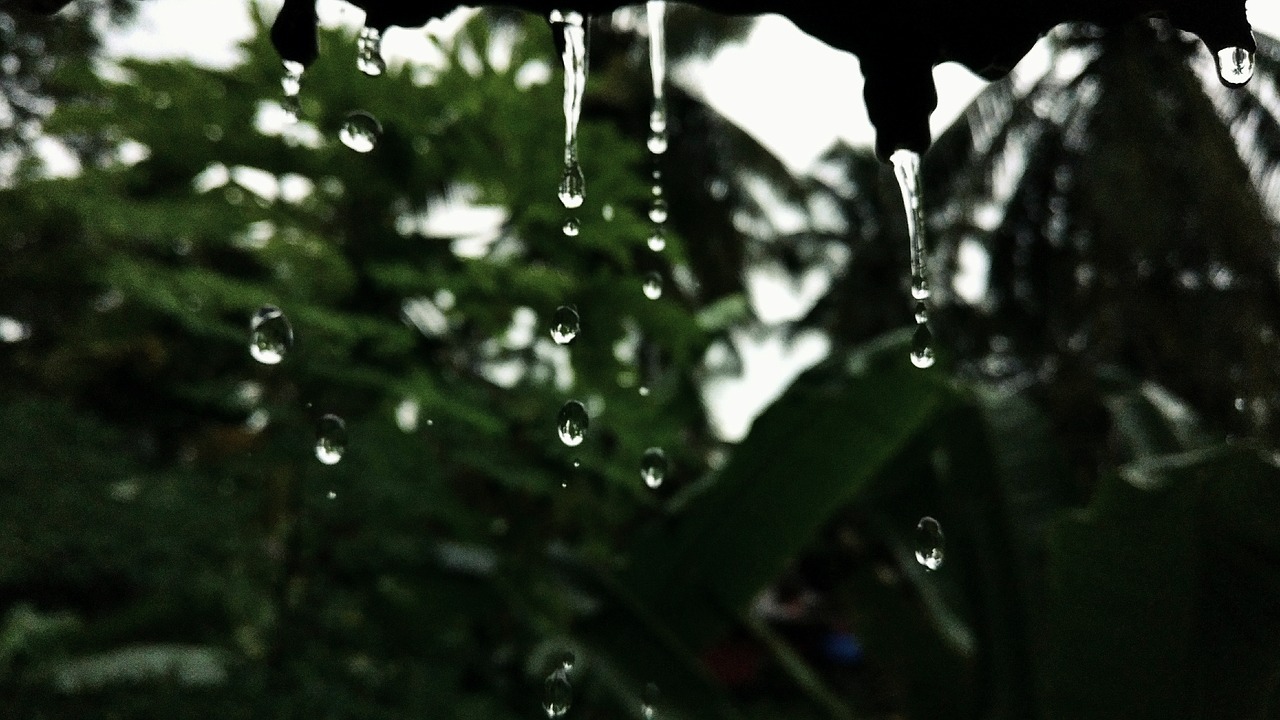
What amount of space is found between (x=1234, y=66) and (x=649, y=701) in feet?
4.48

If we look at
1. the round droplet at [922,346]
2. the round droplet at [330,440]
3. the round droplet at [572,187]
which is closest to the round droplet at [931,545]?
the round droplet at [922,346]

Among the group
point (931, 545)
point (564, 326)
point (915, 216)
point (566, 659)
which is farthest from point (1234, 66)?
point (566, 659)

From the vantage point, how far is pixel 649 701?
1.61 metres

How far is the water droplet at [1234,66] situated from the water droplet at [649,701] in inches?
51.4

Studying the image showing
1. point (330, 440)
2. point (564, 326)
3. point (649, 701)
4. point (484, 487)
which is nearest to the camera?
point (564, 326)

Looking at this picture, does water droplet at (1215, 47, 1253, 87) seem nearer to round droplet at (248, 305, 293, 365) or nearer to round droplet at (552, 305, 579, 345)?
round droplet at (552, 305, 579, 345)

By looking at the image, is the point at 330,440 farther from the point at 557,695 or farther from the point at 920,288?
the point at 920,288

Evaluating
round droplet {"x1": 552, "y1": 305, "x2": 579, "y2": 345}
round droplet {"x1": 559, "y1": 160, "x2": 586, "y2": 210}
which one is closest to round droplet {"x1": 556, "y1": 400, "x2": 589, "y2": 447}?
round droplet {"x1": 552, "y1": 305, "x2": 579, "y2": 345}

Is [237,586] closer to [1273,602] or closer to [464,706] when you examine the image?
[464,706]

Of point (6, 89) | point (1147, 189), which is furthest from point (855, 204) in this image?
point (6, 89)

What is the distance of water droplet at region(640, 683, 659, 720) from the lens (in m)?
1.57

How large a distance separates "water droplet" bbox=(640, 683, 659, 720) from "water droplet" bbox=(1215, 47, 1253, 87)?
1305 millimetres

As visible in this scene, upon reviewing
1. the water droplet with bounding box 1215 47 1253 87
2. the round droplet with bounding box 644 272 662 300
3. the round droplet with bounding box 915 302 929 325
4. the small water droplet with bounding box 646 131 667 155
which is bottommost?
the round droplet with bounding box 644 272 662 300

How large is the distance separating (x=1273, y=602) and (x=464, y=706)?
129 centimetres
